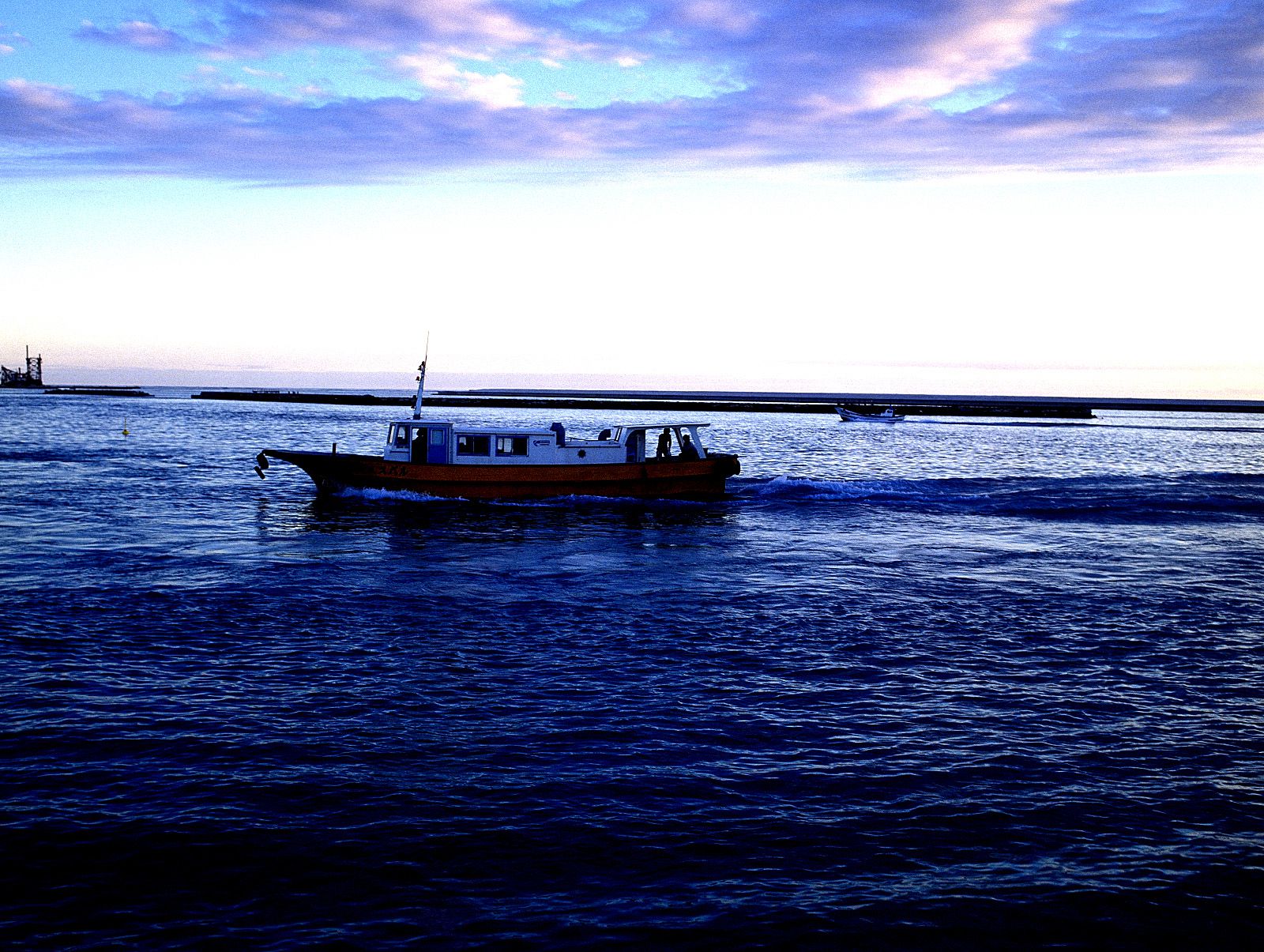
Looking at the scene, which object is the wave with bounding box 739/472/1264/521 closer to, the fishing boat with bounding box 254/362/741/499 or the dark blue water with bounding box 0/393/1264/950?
the fishing boat with bounding box 254/362/741/499

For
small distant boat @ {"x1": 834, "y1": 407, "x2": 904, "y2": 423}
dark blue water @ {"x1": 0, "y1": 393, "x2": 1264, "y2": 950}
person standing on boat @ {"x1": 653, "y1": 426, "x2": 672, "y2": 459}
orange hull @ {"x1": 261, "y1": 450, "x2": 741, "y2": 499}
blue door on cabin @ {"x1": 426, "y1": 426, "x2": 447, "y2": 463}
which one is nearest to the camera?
dark blue water @ {"x1": 0, "y1": 393, "x2": 1264, "y2": 950}

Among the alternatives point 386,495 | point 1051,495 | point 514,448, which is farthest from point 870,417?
point 386,495

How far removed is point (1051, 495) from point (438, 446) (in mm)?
31970

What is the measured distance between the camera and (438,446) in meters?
44.6

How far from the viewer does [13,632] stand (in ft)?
65.9

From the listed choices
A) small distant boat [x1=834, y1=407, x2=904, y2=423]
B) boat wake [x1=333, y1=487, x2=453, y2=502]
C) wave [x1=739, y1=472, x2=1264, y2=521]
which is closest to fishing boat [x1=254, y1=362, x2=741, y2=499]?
boat wake [x1=333, y1=487, x2=453, y2=502]

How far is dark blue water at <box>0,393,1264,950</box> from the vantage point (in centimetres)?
1013

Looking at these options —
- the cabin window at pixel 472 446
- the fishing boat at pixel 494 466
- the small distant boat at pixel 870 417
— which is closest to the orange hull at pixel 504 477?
the fishing boat at pixel 494 466

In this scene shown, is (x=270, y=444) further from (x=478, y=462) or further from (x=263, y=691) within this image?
(x=263, y=691)

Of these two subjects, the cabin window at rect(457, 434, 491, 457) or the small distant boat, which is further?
the small distant boat

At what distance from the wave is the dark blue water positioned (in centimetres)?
1279

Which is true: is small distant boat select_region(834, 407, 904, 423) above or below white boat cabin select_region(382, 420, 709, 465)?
above

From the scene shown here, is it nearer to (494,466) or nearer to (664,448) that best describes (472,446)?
(494,466)

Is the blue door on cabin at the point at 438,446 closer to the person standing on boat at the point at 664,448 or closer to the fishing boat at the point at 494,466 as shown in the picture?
the fishing boat at the point at 494,466
